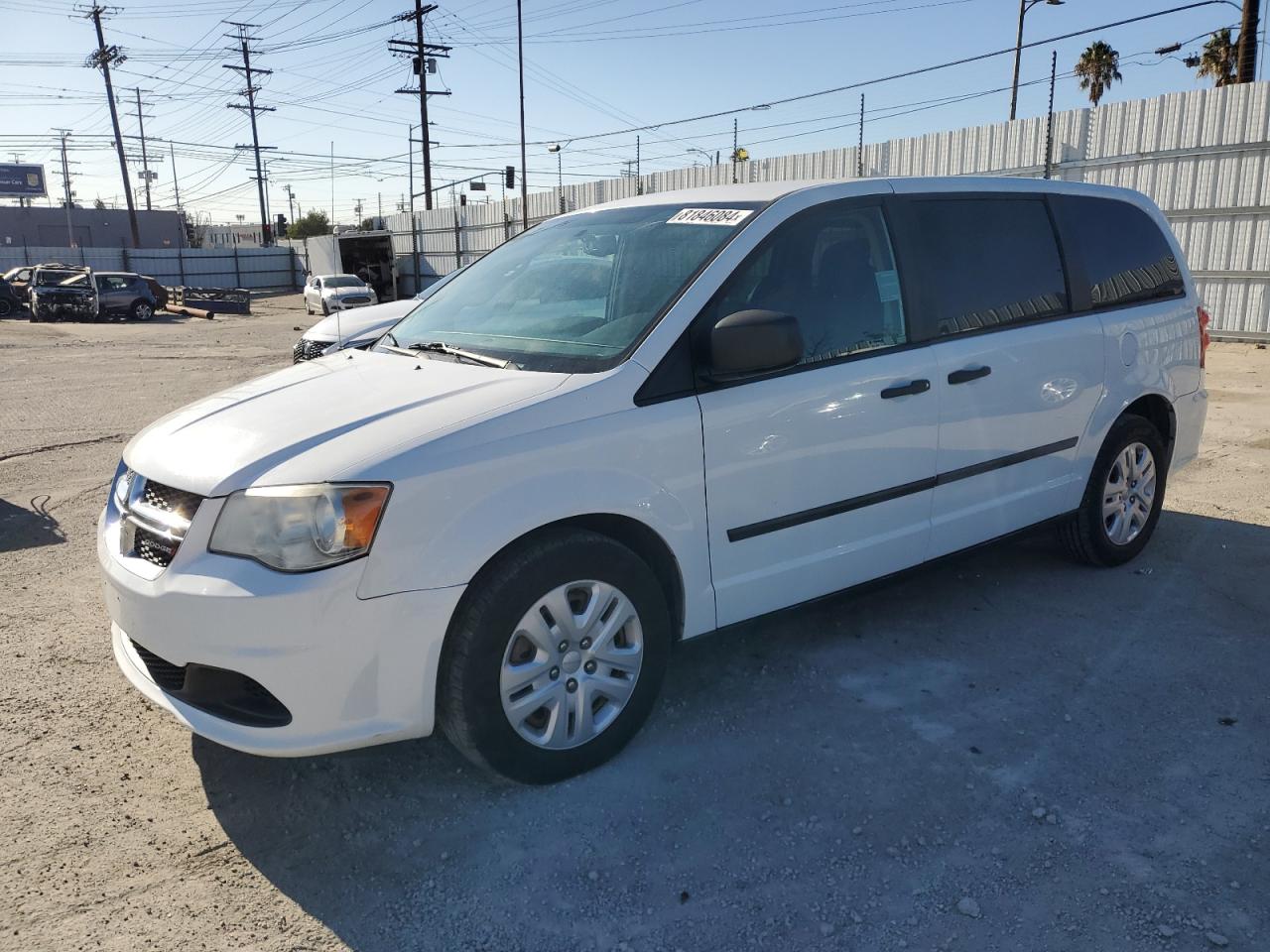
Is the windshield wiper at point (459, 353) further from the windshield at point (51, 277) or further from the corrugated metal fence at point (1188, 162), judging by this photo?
the windshield at point (51, 277)

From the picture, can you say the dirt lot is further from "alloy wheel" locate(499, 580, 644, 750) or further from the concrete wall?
the concrete wall

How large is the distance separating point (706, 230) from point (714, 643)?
1690 millimetres

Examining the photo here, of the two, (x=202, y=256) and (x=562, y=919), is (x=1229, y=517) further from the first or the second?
(x=202, y=256)

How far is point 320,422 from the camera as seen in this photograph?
9.58 feet

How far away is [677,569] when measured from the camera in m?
3.16

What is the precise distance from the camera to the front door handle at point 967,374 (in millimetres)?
3793

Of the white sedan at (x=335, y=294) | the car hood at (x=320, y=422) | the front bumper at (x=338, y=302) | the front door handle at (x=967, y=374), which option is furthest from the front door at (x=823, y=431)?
the white sedan at (x=335, y=294)

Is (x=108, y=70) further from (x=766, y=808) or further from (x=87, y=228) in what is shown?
(x=766, y=808)

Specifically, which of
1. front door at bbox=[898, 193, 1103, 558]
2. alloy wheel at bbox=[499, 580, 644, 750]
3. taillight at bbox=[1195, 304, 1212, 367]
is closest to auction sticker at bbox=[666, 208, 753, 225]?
front door at bbox=[898, 193, 1103, 558]

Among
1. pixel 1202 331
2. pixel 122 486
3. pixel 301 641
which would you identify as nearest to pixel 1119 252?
pixel 1202 331

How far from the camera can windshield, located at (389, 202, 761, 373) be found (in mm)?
3266

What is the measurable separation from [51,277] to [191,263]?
17873mm

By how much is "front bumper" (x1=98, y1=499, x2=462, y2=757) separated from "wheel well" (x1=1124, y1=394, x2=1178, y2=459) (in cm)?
374

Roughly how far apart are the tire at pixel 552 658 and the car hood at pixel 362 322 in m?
4.88
